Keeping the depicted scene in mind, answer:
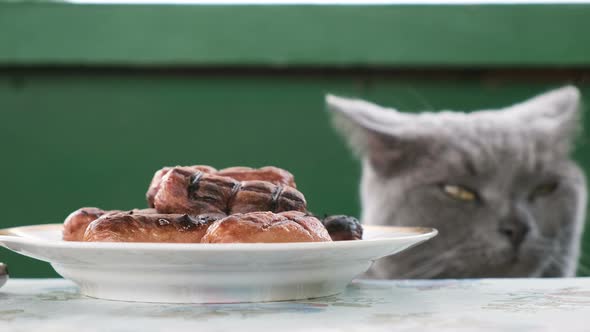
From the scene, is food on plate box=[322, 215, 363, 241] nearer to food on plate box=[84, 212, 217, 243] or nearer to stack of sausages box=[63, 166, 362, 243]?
stack of sausages box=[63, 166, 362, 243]

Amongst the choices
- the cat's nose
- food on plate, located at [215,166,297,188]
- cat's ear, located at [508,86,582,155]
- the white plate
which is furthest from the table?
cat's ear, located at [508,86,582,155]

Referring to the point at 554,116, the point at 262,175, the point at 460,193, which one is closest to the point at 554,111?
the point at 554,116

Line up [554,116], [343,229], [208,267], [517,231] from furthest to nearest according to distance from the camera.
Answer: [554,116] < [517,231] < [343,229] < [208,267]

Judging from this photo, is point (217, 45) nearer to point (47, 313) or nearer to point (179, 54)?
point (179, 54)

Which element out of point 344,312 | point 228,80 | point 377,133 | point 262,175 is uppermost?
point 228,80

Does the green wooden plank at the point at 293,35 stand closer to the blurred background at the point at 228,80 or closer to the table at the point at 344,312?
the blurred background at the point at 228,80

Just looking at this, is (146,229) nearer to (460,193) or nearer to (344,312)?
(344,312)

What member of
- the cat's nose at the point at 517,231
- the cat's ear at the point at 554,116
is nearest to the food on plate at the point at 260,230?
the cat's nose at the point at 517,231
